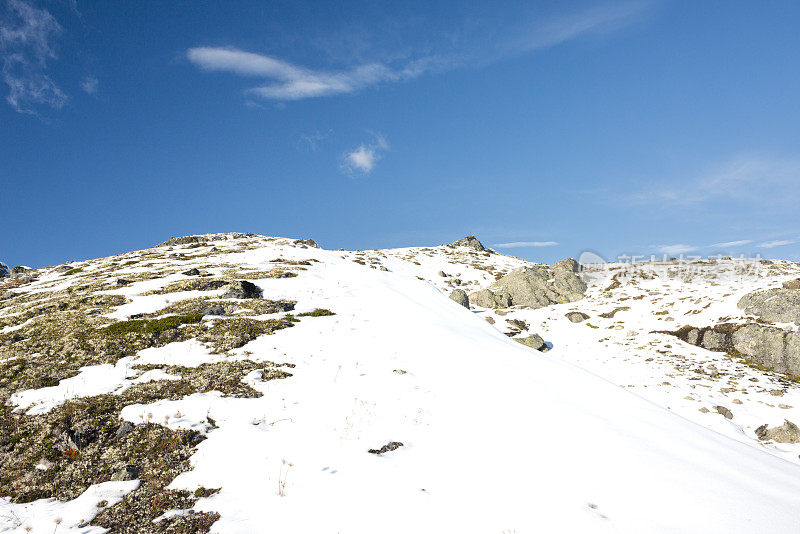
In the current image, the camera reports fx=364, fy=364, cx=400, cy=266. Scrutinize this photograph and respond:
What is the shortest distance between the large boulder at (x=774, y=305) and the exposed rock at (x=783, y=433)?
15820 mm

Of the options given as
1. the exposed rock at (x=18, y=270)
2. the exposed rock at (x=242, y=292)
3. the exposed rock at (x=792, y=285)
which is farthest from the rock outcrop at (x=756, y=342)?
the exposed rock at (x=18, y=270)

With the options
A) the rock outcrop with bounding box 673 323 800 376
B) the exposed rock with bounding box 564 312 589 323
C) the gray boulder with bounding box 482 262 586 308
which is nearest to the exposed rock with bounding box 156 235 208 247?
the gray boulder with bounding box 482 262 586 308

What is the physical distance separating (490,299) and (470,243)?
68687 mm

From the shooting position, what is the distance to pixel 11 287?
139ft

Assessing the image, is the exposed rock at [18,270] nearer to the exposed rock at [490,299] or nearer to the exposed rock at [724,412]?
the exposed rock at [490,299]

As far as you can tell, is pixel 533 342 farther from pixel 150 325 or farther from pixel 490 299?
pixel 150 325

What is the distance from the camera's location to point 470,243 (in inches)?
4744

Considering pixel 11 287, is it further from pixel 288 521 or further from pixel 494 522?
pixel 494 522

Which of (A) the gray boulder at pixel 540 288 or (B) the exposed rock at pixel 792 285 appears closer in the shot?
(B) the exposed rock at pixel 792 285

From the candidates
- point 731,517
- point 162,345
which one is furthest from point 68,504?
point 731,517

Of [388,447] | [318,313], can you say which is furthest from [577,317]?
[388,447]

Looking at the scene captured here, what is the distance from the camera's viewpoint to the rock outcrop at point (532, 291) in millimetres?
53031

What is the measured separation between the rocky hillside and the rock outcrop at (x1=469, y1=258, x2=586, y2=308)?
26.3 m

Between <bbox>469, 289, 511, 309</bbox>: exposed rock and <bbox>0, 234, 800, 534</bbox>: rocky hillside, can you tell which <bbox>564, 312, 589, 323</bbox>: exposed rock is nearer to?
<bbox>469, 289, 511, 309</bbox>: exposed rock
